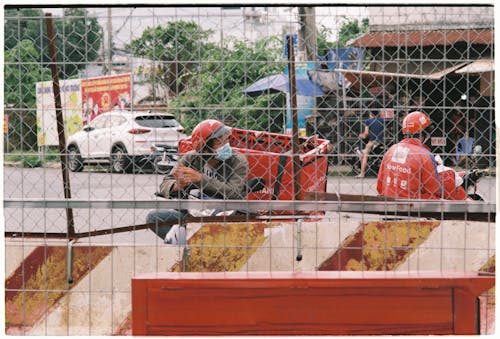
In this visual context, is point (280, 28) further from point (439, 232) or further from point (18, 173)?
point (18, 173)

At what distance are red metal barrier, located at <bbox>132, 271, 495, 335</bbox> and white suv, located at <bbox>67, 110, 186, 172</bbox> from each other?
0.98m

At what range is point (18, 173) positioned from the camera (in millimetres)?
5766

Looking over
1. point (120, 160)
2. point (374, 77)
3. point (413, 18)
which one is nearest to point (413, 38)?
point (413, 18)

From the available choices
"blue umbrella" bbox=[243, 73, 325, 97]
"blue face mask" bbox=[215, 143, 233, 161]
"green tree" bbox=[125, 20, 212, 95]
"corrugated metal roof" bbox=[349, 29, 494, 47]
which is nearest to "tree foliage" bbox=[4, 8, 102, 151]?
"green tree" bbox=[125, 20, 212, 95]

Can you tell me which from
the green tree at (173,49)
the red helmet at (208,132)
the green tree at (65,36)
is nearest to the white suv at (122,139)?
the green tree at (173,49)

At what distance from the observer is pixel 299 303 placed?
15.4ft

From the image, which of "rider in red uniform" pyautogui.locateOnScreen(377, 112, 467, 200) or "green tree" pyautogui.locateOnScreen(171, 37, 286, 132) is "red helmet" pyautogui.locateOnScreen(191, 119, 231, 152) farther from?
"rider in red uniform" pyautogui.locateOnScreen(377, 112, 467, 200)

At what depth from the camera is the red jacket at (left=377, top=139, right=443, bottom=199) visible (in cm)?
654

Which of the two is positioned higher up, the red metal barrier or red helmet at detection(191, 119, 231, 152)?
red helmet at detection(191, 119, 231, 152)

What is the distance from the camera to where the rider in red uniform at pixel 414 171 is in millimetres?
6562

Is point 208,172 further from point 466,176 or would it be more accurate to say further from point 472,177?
point 472,177

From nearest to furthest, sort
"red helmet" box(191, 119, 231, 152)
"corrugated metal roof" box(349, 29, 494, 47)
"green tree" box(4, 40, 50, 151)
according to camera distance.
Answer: "green tree" box(4, 40, 50, 151) → "corrugated metal roof" box(349, 29, 494, 47) → "red helmet" box(191, 119, 231, 152)

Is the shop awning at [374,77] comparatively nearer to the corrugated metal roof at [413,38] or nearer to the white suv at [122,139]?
the corrugated metal roof at [413,38]

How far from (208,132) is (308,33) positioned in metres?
1.60
